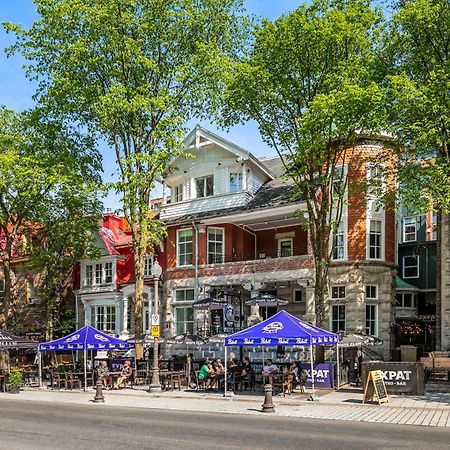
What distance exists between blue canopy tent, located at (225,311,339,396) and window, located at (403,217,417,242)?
2103cm

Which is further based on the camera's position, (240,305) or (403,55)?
(240,305)

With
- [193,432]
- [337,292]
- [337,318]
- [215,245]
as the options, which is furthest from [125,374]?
[193,432]

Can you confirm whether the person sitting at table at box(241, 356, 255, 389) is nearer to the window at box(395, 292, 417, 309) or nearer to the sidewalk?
the sidewalk

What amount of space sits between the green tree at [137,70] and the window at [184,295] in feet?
23.7

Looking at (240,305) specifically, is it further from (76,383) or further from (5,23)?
(5,23)

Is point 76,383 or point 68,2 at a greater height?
point 68,2

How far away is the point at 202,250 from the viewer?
38.4 m

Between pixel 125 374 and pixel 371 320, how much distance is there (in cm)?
1294

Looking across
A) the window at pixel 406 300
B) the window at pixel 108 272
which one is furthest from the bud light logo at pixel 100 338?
the window at pixel 406 300

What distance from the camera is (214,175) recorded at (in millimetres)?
38812

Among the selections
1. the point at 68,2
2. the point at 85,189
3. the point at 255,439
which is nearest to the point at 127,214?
the point at 85,189

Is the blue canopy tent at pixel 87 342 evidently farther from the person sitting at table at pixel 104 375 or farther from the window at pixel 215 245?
the window at pixel 215 245

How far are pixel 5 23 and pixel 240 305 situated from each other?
20004 millimetres

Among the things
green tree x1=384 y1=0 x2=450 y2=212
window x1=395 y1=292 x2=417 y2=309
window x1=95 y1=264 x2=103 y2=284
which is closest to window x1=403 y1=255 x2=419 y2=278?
window x1=395 y1=292 x2=417 y2=309
